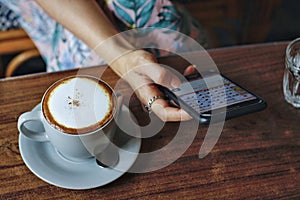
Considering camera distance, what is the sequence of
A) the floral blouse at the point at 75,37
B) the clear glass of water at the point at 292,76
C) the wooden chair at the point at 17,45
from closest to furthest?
the clear glass of water at the point at 292,76 → the floral blouse at the point at 75,37 → the wooden chair at the point at 17,45

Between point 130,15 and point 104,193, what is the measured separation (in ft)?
1.33

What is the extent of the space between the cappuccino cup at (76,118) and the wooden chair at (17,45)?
0.51 meters

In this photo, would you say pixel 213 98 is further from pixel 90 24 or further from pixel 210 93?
pixel 90 24

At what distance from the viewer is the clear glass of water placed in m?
0.70

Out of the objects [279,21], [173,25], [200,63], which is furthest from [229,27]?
[200,63]

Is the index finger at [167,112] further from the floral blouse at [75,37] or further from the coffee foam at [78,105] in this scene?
the floral blouse at [75,37]

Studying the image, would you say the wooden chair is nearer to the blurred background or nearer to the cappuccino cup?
the blurred background

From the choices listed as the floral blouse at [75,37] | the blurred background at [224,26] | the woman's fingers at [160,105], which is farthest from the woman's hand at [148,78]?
the blurred background at [224,26]

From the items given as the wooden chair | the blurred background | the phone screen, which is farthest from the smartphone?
the wooden chair

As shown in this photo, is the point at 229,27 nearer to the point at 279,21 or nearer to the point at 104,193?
the point at 279,21

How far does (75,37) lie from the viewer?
34.1 inches

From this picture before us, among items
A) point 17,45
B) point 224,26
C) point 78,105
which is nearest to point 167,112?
point 78,105

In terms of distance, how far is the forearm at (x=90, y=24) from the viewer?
30.2 inches

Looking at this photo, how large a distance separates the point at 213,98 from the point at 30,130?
0.27 meters
